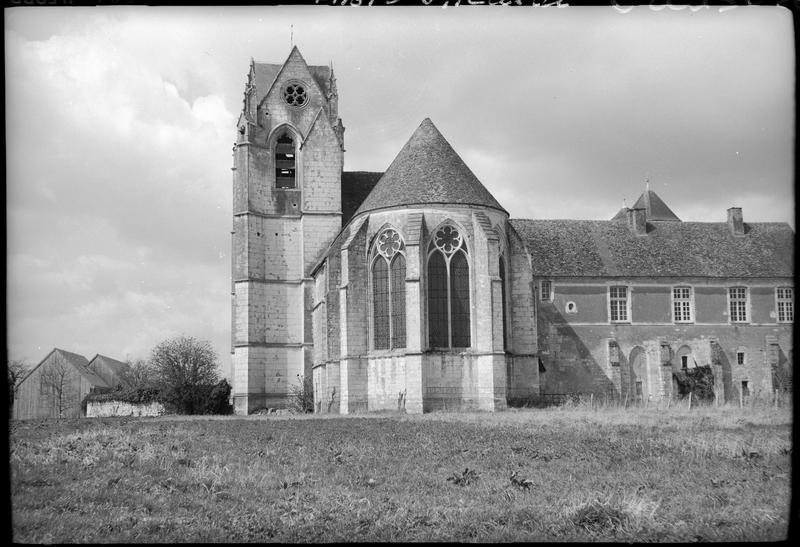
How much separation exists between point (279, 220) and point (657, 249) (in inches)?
734

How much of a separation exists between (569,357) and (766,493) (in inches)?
1103

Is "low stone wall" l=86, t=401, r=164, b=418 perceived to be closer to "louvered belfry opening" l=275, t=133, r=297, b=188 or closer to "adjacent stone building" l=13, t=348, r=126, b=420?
"adjacent stone building" l=13, t=348, r=126, b=420

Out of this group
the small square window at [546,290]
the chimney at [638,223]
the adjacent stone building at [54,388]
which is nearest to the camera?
the small square window at [546,290]

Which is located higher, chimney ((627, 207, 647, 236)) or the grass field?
chimney ((627, 207, 647, 236))

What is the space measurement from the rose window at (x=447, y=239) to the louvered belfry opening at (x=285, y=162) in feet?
41.3

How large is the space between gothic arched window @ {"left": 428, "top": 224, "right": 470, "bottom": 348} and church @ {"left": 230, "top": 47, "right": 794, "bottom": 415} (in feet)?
0.18

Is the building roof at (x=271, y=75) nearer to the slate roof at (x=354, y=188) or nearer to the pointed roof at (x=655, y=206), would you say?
the slate roof at (x=354, y=188)

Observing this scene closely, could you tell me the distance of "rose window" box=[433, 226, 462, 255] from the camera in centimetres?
3331

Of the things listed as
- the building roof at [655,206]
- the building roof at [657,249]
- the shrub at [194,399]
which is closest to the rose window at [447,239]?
the building roof at [657,249]

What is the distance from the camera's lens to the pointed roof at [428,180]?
33531mm

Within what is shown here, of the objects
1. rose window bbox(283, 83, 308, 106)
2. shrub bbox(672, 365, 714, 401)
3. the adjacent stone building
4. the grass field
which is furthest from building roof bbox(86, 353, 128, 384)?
the grass field

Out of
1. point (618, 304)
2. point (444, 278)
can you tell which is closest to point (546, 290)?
point (618, 304)

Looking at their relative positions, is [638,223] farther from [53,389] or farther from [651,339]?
[53,389]

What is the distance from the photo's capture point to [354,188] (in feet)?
148
